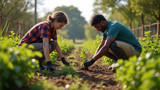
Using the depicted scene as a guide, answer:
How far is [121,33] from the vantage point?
3.68 metres

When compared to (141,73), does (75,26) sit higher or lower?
higher

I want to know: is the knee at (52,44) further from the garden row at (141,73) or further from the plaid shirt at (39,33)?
the garden row at (141,73)

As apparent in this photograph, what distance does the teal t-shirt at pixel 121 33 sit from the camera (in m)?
3.38

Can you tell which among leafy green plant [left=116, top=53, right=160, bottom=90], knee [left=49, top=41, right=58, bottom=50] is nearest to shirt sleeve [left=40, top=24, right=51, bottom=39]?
knee [left=49, top=41, right=58, bottom=50]

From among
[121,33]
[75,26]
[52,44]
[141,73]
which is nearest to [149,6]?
[121,33]

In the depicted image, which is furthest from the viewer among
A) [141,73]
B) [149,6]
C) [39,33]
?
[149,6]

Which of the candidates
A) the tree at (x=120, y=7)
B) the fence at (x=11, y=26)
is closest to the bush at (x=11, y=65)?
the fence at (x=11, y=26)

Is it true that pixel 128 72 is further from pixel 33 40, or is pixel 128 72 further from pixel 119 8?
pixel 119 8

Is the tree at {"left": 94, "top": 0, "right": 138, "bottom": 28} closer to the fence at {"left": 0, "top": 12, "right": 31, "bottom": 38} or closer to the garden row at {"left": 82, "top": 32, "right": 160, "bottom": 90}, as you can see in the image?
the fence at {"left": 0, "top": 12, "right": 31, "bottom": 38}

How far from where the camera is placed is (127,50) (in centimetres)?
366

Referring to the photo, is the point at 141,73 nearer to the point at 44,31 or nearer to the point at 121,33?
the point at 121,33

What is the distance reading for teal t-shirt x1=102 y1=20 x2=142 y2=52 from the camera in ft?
11.1

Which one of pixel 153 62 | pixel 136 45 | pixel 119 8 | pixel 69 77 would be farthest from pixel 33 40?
pixel 119 8

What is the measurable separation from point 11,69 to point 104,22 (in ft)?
7.79
